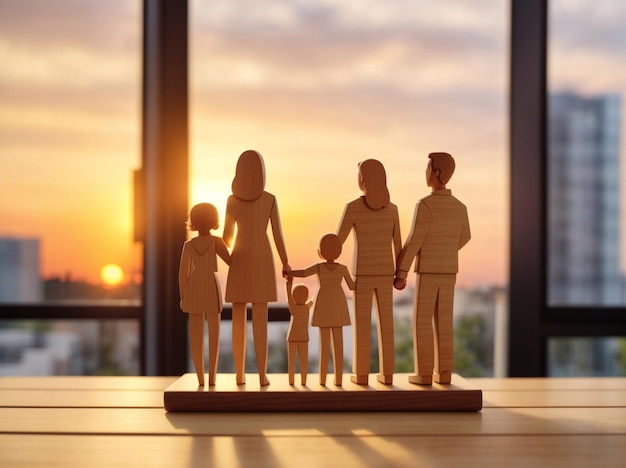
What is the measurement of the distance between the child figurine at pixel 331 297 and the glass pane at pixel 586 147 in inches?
33.2

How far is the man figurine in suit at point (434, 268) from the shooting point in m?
0.90

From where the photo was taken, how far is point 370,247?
2.95 feet

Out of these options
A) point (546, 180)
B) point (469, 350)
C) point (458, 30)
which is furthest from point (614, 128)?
point (469, 350)

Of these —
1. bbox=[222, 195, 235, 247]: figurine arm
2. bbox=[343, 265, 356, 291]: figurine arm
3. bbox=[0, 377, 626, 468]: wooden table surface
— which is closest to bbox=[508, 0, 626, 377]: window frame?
bbox=[0, 377, 626, 468]: wooden table surface

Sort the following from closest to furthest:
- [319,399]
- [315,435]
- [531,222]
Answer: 1. [315,435]
2. [319,399]
3. [531,222]

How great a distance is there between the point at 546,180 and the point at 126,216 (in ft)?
3.38

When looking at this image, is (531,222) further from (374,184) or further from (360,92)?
(374,184)

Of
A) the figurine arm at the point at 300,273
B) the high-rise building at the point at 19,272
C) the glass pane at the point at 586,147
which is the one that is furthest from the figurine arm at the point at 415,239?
the high-rise building at the point at 19,272

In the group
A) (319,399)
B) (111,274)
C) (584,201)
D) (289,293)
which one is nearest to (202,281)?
(289,293)

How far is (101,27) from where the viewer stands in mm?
1561

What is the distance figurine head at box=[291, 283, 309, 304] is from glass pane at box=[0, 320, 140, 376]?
30.8 inches

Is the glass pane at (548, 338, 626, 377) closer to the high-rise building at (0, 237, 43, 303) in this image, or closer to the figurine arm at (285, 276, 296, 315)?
the figurine arm at (285, 276, 296, 315)

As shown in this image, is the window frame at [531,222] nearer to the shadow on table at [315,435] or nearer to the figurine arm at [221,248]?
the shadow on table at [315,435]

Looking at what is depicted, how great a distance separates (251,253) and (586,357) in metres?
→ 1.07
